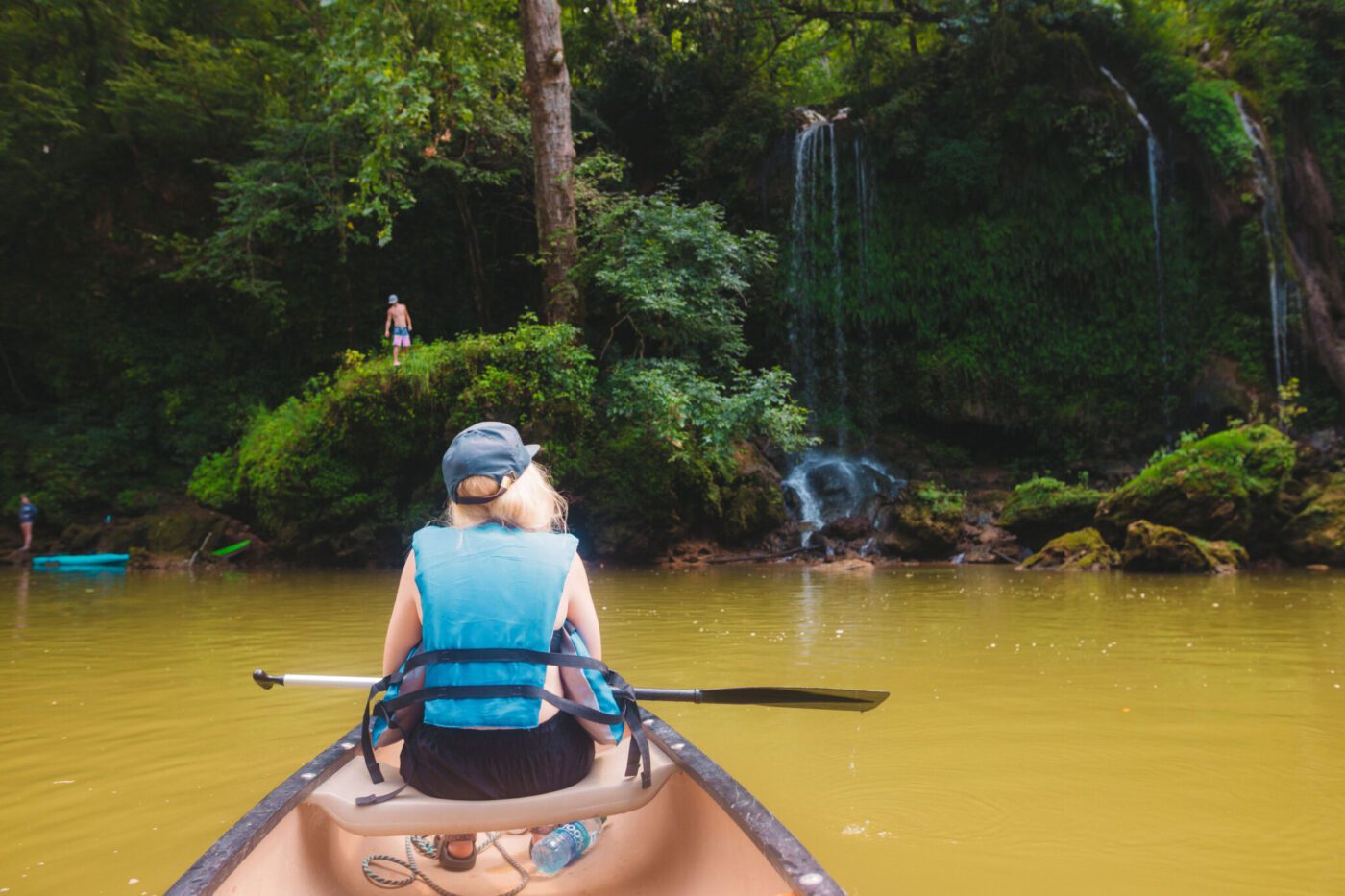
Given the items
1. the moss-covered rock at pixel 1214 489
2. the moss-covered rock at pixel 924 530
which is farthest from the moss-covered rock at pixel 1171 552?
the moss-covered rock at pixel 924 530

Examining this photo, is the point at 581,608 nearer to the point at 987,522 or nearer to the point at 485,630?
the point at 485,630

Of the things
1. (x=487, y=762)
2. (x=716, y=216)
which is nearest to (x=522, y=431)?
(x=716, y=216)

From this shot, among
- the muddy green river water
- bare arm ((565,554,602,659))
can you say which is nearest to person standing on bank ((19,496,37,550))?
the muddy green river water

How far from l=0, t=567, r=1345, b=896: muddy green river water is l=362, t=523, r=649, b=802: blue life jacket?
3.50ft

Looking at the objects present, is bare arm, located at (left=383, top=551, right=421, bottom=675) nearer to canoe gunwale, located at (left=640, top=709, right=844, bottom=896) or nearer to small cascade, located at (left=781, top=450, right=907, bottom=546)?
canoe gunwale, located at (left=640, top=709, right=844, bottom=896)

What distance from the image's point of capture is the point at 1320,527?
38.8 feet

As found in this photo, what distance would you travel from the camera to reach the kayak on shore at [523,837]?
2062 millimetres

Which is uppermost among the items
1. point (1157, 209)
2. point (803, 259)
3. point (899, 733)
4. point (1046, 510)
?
point (1157, 209)

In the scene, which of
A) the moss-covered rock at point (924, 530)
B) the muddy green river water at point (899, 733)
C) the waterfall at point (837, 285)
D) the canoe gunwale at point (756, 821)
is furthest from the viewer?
the waterfall at point (837, 285)

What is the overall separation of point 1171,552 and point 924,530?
3518 millimetres

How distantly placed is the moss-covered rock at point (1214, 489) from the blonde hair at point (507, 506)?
38.0 ft

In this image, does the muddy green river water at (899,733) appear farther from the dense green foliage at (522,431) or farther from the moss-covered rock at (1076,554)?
the dense green foliage at (522,431)

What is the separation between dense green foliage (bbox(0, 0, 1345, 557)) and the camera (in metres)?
15.9

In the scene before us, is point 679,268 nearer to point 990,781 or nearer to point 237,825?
point 990,781
